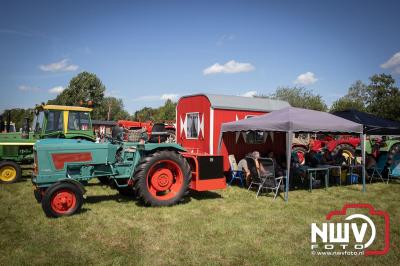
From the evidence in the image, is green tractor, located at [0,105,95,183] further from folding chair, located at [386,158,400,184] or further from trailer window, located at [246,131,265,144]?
folding chair, located at [386,158,400,184]

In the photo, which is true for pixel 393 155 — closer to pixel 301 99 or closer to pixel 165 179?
pixel 165 179

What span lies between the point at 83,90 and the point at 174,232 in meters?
52.0

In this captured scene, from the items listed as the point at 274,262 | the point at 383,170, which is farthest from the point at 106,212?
the point at 383,170

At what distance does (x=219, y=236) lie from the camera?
15.2 ft

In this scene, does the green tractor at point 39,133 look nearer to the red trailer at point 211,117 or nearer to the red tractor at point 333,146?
the red trailer at point 211,117

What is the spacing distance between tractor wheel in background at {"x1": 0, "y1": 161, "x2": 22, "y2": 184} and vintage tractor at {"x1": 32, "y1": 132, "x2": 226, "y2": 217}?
3.46 meters

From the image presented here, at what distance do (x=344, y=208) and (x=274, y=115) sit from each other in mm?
2904

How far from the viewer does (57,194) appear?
17.3 feet

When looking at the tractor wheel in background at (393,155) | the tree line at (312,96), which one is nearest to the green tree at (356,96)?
the tree line at (312,96)

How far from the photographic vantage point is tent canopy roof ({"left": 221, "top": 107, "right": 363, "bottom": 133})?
753 cm

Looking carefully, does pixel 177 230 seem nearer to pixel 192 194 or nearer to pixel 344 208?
pixel 192 194

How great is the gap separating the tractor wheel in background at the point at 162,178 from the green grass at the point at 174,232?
9.3 inches

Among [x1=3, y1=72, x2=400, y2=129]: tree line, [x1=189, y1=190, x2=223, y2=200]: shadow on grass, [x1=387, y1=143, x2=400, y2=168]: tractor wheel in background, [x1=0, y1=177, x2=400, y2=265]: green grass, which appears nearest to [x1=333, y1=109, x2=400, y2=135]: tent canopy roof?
[x1=387, y1=143, x2=400, y2=168]: tractor wheel in background

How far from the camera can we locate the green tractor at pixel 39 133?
869 centimetres
